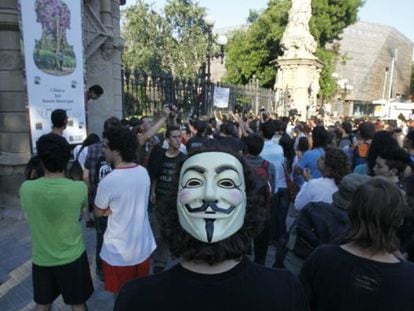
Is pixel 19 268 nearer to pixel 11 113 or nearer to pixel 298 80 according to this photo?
pixel 11 113

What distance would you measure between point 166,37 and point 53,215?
40041 millimetres

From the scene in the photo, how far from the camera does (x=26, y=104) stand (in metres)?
6.54

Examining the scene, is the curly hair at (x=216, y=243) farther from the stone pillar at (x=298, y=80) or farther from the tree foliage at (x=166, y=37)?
the tree foliage at (x=166, y=37)

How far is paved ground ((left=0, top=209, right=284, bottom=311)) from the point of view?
13.4 ft

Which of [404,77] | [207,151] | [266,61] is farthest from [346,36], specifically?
[207,151]

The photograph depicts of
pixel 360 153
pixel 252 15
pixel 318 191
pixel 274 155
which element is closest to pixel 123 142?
pixel 318 191

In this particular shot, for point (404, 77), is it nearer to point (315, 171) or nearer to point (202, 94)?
point (202, 94)

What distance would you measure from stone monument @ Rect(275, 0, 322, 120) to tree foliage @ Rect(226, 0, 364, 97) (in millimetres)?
7564

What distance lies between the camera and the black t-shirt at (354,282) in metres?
1.84

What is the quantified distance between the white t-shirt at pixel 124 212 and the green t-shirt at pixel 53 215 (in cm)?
22

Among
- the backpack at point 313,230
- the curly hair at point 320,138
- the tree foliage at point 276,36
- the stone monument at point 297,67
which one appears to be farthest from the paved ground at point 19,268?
the tree foliage at point 276,36

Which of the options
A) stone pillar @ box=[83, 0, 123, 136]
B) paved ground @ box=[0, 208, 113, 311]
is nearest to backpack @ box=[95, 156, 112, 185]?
paved ground @ box=[0, 208, 113, 311]

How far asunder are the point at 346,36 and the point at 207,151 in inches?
2402

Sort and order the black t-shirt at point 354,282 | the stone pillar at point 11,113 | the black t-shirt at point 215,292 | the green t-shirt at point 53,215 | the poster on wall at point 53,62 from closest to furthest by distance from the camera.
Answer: the black t-shirt at point 215,292, the black t-shirt at point 354,282, the green t-shirt at point 53,215, the poster on wall at point 53,62, the stone pillar at point 11,113
